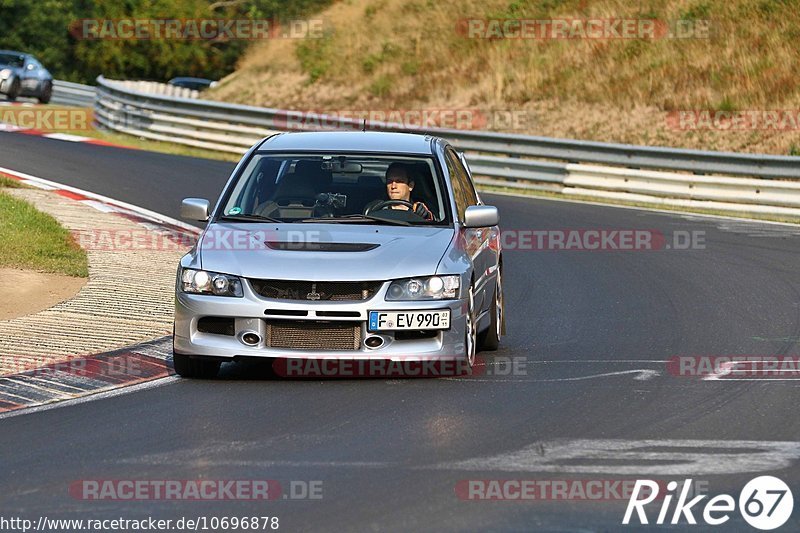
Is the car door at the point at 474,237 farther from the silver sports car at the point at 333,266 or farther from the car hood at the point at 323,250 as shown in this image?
the car hood at the point at 323,250

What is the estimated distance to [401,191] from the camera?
1093 cm

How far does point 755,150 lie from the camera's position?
29562 millimetres

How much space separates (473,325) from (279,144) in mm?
2131

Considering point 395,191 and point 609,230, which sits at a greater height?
point 395,191

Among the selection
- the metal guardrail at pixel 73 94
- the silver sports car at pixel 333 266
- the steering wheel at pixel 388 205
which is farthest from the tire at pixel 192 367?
the metal guardrail at pixel 73 94

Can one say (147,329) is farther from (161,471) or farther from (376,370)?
(161,471)

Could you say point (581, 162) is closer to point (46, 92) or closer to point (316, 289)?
point (316, 289)

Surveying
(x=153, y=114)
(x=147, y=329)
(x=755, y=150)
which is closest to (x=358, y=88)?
(x=153, y=114)

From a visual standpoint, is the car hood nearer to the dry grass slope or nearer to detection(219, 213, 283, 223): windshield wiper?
detection(219, 213, 283, 223): windshield wiper

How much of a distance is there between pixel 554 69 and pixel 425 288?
90.0 feet

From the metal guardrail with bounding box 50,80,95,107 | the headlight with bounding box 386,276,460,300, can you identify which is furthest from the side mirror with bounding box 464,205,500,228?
the metal guardrail with bounding box 50,80,95,107

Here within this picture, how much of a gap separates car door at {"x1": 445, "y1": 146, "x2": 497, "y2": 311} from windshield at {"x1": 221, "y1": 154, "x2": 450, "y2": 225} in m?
0.24

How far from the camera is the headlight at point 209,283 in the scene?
9.78 metres

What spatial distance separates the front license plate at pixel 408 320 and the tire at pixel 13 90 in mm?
31736
